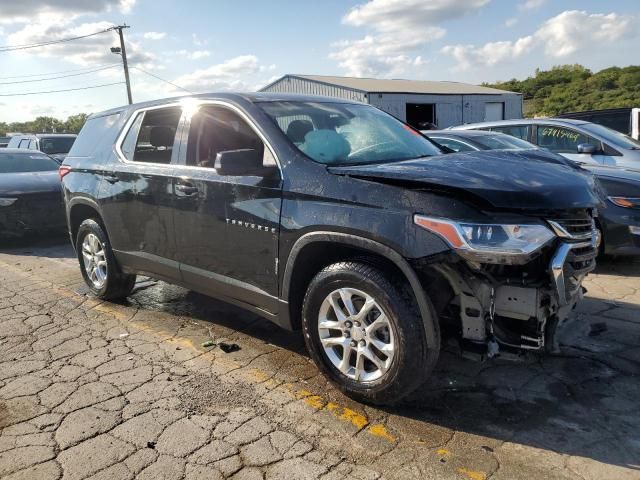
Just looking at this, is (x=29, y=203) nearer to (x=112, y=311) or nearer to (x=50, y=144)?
(x=112, y=311)

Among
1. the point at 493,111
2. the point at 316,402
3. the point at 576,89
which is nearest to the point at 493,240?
the point at 316,402

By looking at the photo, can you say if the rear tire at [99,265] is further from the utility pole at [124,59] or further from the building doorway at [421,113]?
the utility pole at [124,59]

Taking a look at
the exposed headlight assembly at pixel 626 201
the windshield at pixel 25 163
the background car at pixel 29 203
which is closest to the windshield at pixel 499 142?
the exposed headlight assembly at pixel 626 201

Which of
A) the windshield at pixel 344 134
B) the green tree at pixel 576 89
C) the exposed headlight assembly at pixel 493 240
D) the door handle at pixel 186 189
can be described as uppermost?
the green tree at pixel 576 89

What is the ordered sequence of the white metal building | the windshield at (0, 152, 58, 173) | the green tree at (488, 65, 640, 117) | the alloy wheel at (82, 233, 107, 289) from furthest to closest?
the green tree at (488, 65, 640, 117), the white metal building, the windshield at (0, 152, 58, 173), the alloy wheel at (82, 233, 107, 289)

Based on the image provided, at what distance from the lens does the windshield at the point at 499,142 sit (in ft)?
24.4

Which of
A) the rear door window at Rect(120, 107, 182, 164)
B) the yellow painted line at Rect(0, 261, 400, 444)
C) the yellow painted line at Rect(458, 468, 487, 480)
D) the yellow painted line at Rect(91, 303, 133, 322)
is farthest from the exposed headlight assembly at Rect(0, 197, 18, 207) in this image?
the yellow painted line at Rect(458, 468, 487, 480)

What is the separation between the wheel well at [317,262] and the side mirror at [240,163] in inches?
23.7

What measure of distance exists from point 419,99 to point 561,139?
761 inches

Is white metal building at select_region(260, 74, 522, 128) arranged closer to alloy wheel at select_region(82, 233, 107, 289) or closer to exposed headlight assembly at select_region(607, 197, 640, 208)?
exposed headlight assembly at select_region(607, 197, 640, 208)

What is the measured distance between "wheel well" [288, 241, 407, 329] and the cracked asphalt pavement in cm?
53

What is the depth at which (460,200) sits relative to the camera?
2.78 meters

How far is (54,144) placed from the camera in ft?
49.9

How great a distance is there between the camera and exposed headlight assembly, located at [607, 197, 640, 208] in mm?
5594
